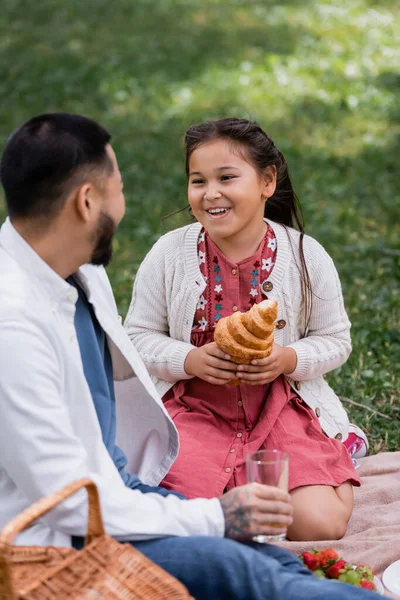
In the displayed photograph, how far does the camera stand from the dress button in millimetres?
4465

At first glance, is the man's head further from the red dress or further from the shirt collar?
the red dress

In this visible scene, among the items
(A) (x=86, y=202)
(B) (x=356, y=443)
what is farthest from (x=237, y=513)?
(B) (x=356, y=443)

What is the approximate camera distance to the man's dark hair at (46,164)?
3098mm

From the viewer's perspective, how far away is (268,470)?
318cm

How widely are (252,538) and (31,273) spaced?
1.06 metres

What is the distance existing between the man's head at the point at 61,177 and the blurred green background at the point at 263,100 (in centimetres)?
258

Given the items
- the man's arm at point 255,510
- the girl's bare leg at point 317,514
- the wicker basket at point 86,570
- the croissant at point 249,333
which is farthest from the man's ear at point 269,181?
the wicker basket at point 86,570

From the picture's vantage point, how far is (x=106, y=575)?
2709 millimetres

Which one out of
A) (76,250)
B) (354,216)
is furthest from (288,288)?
(354,216)

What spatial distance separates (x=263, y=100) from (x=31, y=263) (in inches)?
361

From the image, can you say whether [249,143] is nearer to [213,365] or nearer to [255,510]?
[213,365]

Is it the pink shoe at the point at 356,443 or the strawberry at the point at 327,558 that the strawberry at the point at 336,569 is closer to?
the strawberry at the point at 327,558

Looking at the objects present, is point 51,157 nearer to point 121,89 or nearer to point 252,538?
point 252,538

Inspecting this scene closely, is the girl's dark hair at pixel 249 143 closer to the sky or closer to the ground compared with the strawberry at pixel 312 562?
closer to the sky
